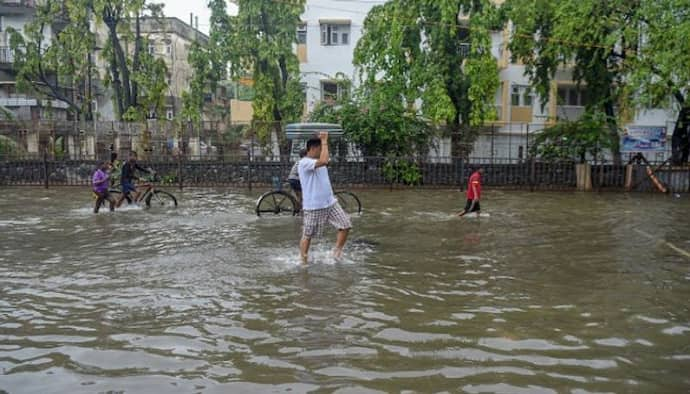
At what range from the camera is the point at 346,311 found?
20.3 ft

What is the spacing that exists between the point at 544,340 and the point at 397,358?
1.36 m

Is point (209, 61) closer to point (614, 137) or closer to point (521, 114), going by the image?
point (521, 114)

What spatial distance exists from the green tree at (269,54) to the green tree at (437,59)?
132 inches

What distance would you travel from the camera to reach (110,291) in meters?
6.98

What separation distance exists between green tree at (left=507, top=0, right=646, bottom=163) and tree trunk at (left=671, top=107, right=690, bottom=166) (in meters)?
1.85

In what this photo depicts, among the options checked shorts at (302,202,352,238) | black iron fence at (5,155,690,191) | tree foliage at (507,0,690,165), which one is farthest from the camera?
black iron fence at (5,155,690,191)

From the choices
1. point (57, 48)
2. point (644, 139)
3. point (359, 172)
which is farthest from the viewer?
point (644, 139)

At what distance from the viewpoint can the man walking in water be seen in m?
7.98

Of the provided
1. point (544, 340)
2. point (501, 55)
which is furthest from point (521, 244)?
point (501, 55)

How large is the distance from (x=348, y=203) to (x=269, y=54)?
13.3m

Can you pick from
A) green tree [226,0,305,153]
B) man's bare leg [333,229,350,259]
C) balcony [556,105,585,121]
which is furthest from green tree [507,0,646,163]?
man's bare leg [333,229,350,259]

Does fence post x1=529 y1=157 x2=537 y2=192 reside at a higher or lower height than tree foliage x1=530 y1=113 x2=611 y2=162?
lower

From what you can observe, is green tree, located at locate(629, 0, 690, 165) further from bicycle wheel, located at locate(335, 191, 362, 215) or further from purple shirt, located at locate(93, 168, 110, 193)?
purple shirt, located at locate(93, 168, 110, 193)

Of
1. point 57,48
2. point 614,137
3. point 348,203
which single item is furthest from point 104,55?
point 614,137
